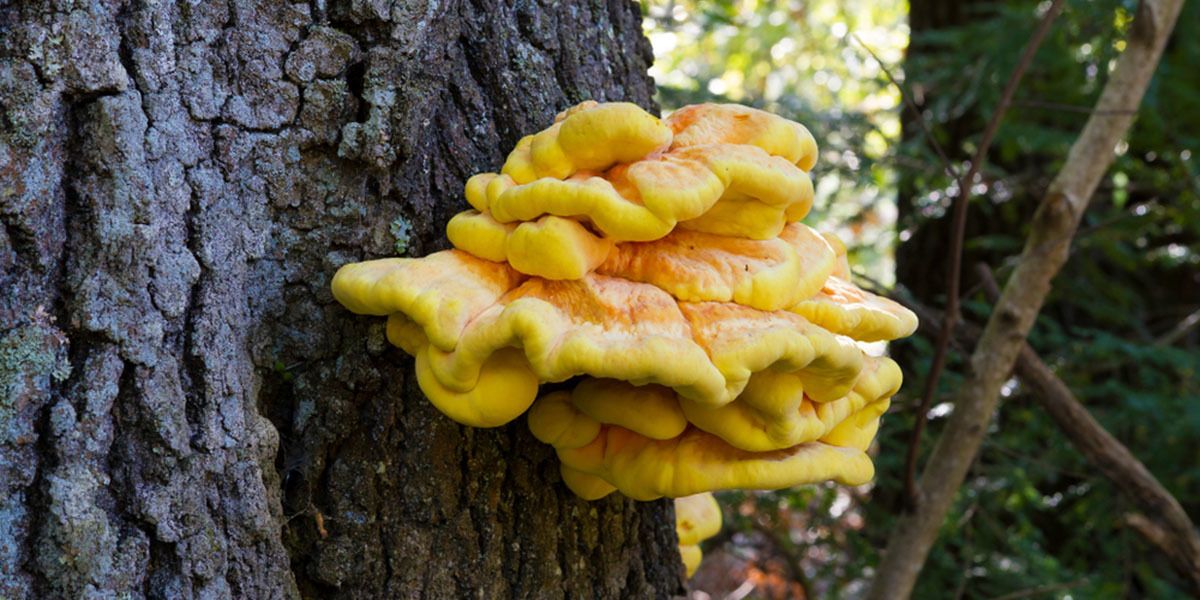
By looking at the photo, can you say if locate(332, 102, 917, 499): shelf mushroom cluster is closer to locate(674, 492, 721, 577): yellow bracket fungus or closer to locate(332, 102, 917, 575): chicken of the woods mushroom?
locate(332, 102, 917, 575): chicken of the woods mushroom

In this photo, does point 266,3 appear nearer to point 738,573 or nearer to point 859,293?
point 859,293

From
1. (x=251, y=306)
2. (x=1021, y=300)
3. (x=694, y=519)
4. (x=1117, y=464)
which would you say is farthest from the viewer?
(x=1117, y=464)

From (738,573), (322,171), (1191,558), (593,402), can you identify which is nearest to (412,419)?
(593,402)

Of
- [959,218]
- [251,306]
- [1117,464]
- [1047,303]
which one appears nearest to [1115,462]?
[1117,464]

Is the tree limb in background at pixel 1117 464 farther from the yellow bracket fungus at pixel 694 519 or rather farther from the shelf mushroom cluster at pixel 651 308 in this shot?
the shelf mushroom cluster at pixel 651 308

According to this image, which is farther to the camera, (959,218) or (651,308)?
(959,218)

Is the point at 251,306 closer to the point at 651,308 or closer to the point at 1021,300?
the point at 651,308

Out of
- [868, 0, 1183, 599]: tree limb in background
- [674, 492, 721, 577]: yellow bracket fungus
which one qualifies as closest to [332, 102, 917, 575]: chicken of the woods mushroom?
[674, 492, 721, 577]: yellow bracket fungus
